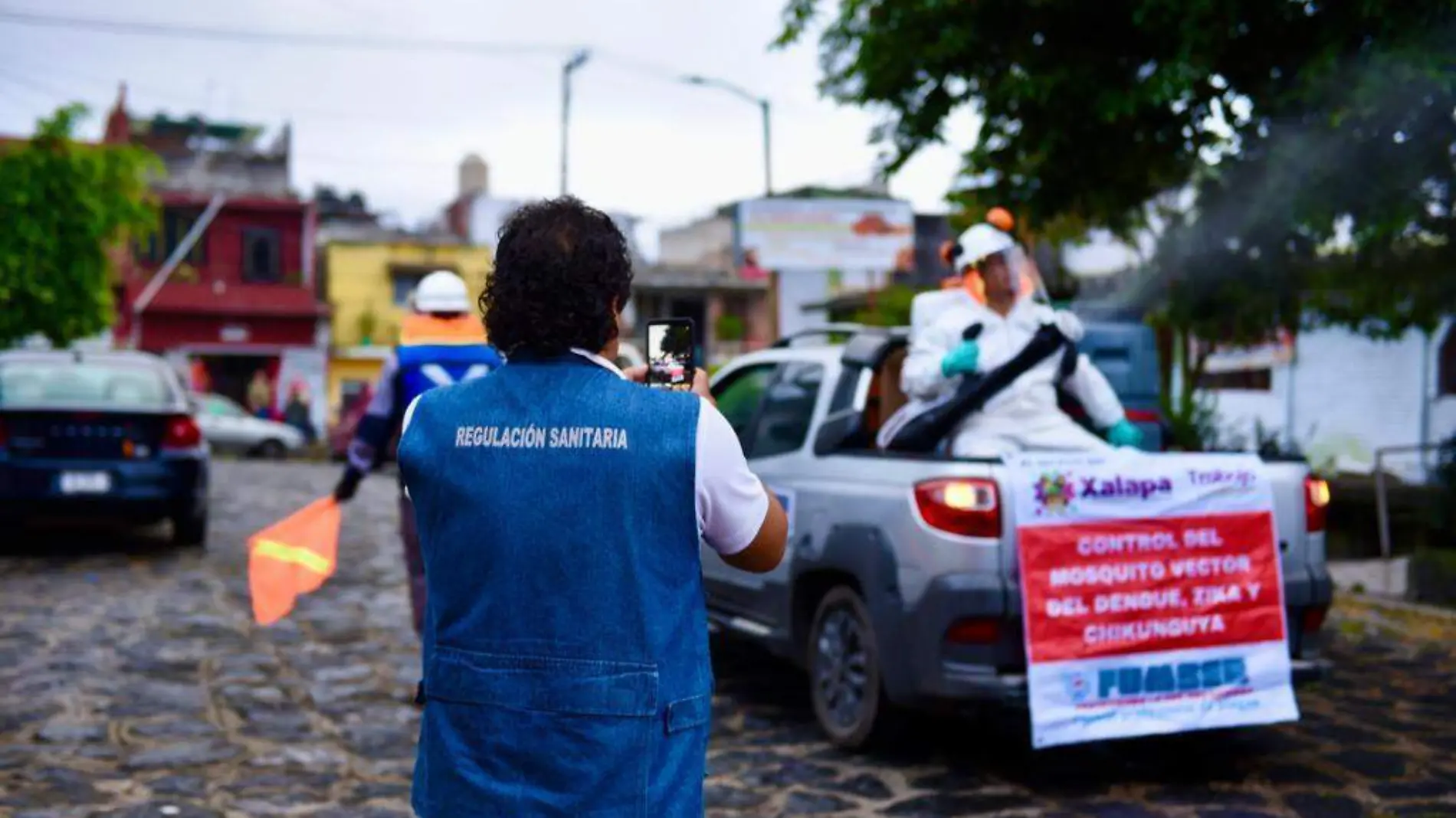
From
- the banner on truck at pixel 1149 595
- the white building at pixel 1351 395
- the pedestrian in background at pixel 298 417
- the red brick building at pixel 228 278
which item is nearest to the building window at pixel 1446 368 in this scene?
the white building at pixel 1351 395

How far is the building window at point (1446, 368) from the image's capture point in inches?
→ 760

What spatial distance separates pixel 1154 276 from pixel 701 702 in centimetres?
1109

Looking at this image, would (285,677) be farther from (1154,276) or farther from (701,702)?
(1154,276)

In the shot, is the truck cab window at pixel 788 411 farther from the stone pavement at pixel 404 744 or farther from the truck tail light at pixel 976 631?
the truck tail light at pixel 976 631

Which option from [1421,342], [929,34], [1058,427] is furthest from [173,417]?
[1421,342]

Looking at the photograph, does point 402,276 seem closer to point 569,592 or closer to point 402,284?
point 402,284

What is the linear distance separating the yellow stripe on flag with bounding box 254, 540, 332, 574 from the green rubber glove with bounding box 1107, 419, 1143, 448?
3.55 meters

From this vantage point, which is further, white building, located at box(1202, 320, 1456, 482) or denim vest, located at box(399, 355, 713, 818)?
white building, located at box(1202, 320, 1456, 482)

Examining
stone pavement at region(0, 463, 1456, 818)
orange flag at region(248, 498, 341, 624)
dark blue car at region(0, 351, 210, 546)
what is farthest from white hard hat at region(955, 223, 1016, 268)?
dark blue car at region(0, 351, 210, 546)

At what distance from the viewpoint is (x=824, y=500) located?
20.4 ft

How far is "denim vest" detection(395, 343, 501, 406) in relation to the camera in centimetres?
601

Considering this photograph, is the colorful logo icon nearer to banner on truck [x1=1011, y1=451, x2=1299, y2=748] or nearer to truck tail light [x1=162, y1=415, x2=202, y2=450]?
banner on truck [x1=1011, y1=451, x2=1299, y2=748]

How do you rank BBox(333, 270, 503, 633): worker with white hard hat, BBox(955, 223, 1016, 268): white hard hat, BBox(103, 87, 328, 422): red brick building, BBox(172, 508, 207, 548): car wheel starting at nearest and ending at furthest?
BBox(333, 270, 503, 633): worker with white hard hat, BBox(955, 223, 1016, 268): white hard hat, BBox(172, 508, 207, 548): car wheel, BBox(103, 87, 328, 422): red brick building

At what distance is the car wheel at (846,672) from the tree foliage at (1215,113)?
3.08 metres
